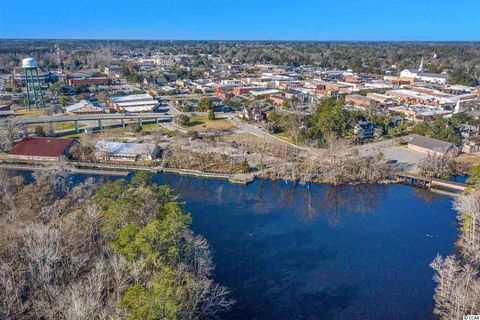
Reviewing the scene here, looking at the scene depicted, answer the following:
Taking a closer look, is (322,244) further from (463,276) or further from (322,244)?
(463,276)

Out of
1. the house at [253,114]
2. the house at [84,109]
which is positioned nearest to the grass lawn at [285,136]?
the house at [253,114]

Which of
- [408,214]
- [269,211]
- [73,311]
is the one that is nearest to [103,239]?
[73,311]

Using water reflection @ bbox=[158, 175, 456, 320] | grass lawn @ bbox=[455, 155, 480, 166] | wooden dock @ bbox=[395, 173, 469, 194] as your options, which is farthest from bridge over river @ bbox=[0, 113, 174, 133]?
grass lawn @ bbox=[455, 155, 480, 166]

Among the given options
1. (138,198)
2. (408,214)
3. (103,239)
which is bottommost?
(408,214)

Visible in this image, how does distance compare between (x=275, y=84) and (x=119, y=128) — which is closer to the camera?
(x=119, y=128)

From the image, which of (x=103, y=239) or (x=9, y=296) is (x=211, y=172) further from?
(x=9, y=296)

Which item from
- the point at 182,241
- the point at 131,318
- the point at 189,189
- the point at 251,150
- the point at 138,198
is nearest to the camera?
the point at 131,318

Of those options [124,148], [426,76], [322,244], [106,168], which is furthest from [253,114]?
[426,76]
